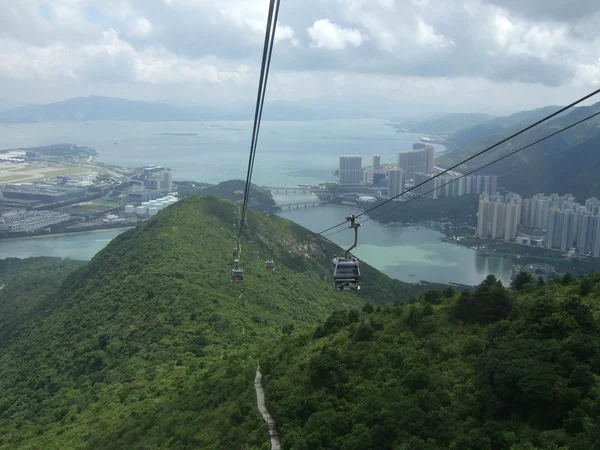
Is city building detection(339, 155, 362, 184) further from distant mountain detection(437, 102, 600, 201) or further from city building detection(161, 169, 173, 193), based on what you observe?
city building detection(161, 169, 173, 193)

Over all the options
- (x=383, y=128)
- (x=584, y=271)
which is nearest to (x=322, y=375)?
(x=584, y=271)

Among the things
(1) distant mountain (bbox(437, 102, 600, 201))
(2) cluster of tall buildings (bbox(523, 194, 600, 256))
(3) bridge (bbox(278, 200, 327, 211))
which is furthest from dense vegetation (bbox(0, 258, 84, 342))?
(1) distant mountain (bbox(437, 102, 600, 201))

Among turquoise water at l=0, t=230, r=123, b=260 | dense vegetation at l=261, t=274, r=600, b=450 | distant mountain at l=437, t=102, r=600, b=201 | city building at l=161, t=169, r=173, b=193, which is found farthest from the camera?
city building at l=161, t=169, r=173, b=193

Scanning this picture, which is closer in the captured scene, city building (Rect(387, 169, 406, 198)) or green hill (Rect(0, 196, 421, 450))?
green hill (Rect(0, 196, 421, 450))

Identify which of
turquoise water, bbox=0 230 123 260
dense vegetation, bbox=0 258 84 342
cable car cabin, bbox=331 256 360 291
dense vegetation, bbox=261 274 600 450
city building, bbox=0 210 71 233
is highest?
cable car cabin, bbox=331 256 360 291

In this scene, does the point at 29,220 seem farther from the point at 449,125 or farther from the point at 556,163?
the point at 449,125

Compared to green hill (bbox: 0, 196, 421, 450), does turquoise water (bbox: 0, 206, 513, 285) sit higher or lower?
lower

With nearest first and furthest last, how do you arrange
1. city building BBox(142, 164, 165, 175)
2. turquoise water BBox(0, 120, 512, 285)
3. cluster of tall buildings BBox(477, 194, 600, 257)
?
turquoise water BBox(0, 120, 512, 285), cluster of tall buildings BBox(477, 194, 600, 257), city building BBox(142, 164, 165, 175)
